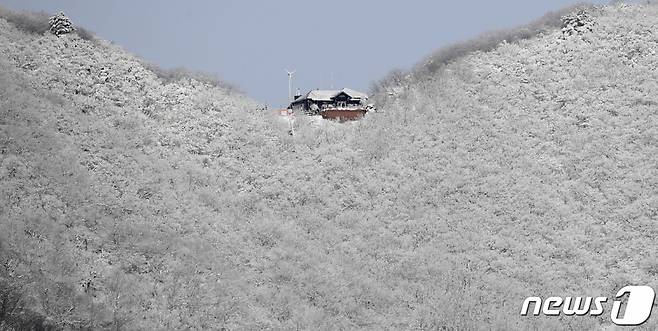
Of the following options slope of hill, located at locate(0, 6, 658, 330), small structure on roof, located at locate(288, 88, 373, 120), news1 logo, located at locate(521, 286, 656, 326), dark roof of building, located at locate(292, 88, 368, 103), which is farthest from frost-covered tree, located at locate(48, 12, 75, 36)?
news1 logo, located at locate(521, 286, 656, 326)

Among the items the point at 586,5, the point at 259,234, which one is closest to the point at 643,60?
the point at 586,5

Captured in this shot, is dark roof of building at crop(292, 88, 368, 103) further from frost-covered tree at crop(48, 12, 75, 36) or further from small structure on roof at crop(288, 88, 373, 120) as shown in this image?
frost-covered tree at crop(48, 12, 75, 36)

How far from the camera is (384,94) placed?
49625 millimetres

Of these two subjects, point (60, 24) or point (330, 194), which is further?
point (60, 24)

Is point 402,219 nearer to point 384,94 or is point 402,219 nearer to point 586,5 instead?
point 384,94

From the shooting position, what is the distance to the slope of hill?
26.8 metres

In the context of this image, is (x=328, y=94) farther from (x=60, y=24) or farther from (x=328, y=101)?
(x=60, y=24)

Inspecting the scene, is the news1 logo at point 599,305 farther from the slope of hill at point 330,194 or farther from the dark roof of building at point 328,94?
the dark roof of building at point 328,94

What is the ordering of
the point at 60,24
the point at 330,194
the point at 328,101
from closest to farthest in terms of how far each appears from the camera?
the point at 330,194 < the point at 60,24 < the point at 328,101

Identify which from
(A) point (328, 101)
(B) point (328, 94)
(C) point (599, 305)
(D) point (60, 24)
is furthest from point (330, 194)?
(D) point (60, 24)

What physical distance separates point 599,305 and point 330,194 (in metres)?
15.8

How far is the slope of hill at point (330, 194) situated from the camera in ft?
87.8

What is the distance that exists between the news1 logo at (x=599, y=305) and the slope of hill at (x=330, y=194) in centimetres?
50

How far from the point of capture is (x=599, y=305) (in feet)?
93.1
